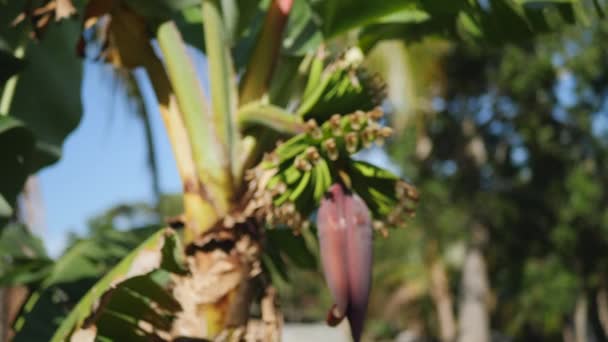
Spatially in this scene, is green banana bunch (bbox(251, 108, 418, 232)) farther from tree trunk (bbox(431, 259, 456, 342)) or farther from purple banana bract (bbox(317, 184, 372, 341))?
tree trunk (bbox(431, 259, 456, 342))

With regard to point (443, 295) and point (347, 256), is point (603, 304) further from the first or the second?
point (347, 256)

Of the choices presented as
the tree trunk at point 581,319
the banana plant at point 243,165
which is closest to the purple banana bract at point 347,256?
the banana plant at point 243,165

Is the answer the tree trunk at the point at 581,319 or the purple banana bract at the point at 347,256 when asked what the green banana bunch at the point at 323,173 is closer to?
the purple banana bract at the point at 347,256

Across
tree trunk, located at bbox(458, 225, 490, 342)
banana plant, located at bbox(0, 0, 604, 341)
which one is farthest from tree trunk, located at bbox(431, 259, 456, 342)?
banana plant, located at bbox(0, 0, 604, 341)

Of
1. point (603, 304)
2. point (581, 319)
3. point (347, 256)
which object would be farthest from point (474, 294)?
point (347, 256)

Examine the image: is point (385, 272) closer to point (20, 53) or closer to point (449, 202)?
point (449, 202)

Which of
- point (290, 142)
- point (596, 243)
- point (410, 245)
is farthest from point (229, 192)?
point (410, 245)
